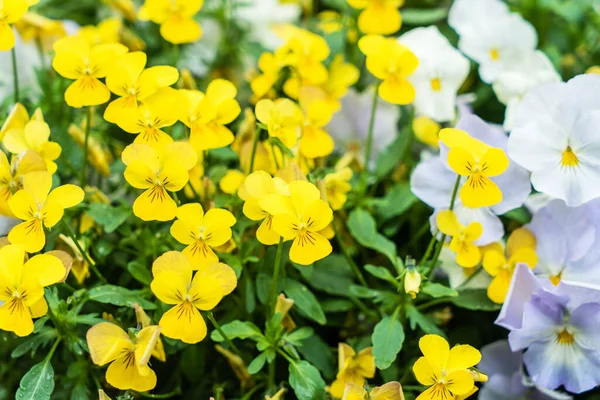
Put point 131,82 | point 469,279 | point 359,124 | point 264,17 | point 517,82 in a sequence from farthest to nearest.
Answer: point 264,17 < point 359,124 < point 517,82 < point 469,279 < point 131,82

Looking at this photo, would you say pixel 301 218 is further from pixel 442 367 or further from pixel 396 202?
pixel 396 202

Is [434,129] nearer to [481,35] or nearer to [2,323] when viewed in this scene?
[481,35]

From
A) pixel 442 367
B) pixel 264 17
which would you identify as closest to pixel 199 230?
pixel 442 367

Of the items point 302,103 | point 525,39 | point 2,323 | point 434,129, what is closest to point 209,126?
point 302,103

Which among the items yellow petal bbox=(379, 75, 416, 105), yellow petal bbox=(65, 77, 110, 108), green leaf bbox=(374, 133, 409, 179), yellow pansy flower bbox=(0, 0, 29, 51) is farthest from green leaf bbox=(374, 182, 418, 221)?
yellow pansy flower bbox=(0, 0, 29, 51)

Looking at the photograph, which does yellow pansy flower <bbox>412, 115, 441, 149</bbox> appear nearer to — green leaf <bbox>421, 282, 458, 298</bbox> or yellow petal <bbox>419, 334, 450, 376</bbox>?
green leaf <bbox>421, 282, 458, 298</bbox>

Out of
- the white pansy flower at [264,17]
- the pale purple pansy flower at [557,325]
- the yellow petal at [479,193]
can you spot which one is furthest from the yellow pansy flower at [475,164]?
the white pansy flower at [264,17]
